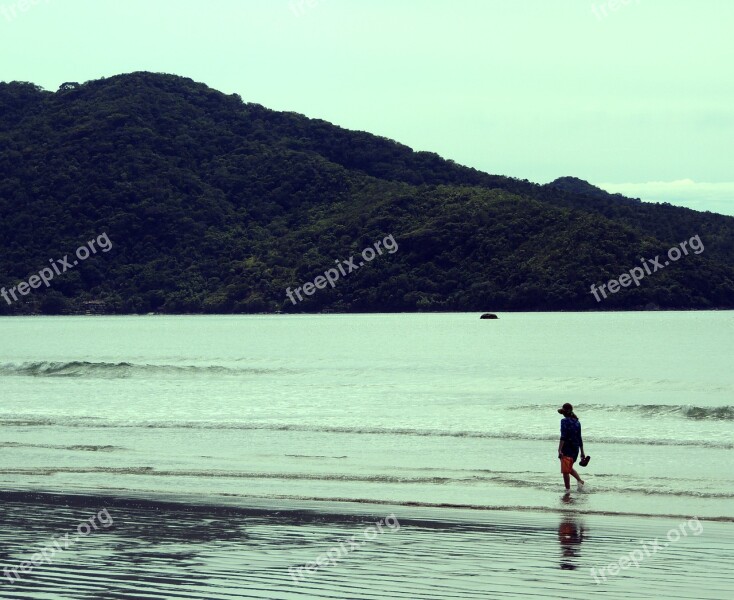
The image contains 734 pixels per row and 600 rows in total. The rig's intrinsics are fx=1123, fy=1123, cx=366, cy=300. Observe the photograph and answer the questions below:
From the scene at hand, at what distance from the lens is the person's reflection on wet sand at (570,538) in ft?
46.8

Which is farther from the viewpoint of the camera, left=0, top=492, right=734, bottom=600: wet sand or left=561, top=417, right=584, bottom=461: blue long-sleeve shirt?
left=561, top=417, right=584, bottom=461: blue long-sleeve shirt

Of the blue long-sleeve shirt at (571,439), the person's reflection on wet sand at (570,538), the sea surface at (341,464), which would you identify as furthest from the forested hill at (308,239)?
the person's reflection on wet sand at (570,538)

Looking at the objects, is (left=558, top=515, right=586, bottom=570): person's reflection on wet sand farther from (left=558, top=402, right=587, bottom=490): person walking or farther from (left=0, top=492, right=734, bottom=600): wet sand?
(left=558, top=402, right=587, bottom=490): person walking

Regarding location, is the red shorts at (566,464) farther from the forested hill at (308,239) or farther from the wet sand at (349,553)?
the forested hill at (308,239)

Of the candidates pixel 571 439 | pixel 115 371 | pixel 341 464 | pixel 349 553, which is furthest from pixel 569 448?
pixel 115 371

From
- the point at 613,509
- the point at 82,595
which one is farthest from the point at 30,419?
the point at 82,595

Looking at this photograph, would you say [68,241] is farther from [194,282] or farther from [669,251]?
[669,251]

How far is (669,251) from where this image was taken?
164000mm

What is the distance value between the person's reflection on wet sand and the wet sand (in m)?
0.03

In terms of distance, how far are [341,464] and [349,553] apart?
11.2 m

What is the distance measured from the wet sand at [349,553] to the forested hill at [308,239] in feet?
469

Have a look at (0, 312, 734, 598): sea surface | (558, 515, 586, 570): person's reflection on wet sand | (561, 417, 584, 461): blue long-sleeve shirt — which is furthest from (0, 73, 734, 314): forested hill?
(558, 515, 586, 570): person's reflection on wet sand

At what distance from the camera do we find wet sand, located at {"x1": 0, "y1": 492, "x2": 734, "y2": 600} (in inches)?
500

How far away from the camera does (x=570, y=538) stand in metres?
16.0
